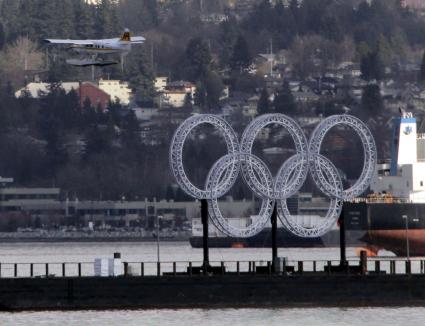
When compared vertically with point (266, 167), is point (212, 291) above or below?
below

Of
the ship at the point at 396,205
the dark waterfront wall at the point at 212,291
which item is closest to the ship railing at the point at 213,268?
the dark waterfront wall at the point at 212,291

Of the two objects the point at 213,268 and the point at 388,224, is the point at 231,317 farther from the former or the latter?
the point at 388,224

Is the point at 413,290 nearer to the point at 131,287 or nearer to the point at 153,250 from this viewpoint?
the point at 131,287

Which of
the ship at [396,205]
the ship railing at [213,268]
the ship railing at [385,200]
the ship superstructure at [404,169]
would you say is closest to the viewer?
the ship railing at [213,268]

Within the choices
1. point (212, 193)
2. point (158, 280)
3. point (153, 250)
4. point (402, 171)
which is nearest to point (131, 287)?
point (158, 280)

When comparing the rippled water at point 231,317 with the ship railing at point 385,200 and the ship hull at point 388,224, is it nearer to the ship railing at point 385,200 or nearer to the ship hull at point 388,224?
the ship hull at point 388,224

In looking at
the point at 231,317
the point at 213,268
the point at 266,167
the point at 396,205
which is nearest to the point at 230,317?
the point at 231,317
